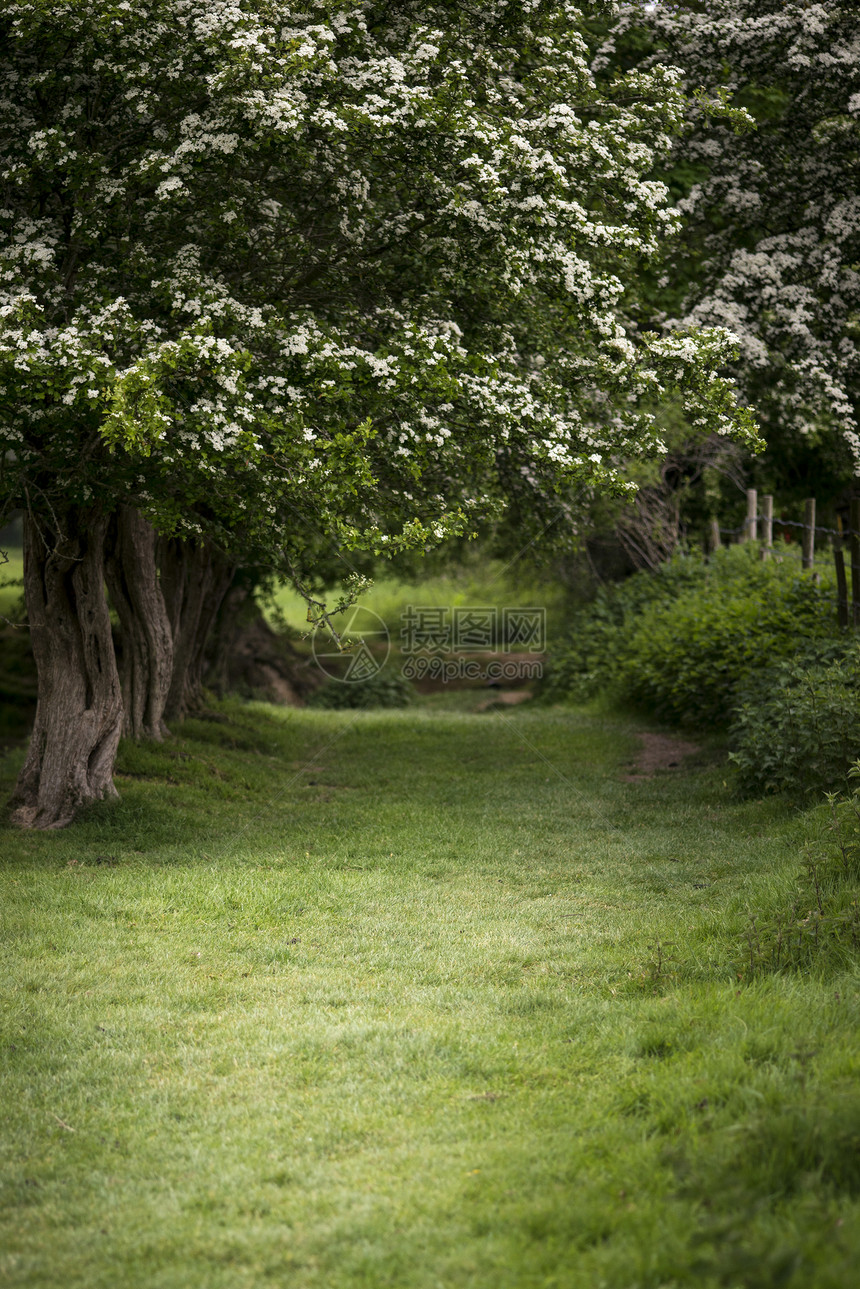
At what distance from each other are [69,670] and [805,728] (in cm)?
641

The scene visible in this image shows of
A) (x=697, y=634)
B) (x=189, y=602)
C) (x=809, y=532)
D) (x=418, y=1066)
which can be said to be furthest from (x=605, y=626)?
(x=418, y=1066)

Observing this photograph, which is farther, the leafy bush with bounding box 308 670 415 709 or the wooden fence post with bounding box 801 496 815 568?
the leafy bush with bounding box 308 670 415 709

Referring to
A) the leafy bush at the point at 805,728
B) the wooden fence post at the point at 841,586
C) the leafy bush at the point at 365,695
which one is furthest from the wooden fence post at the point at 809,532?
the leafy bush at the point at 365,695

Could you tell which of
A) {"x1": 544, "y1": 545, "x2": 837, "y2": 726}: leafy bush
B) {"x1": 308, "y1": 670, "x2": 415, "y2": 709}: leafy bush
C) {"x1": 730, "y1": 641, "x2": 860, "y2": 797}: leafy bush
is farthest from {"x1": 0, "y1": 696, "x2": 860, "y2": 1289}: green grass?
{"x1": 308, "y1": 670, "x2": 415, "y2": 709}: leafy bush

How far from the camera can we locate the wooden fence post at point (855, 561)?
11.7 meters

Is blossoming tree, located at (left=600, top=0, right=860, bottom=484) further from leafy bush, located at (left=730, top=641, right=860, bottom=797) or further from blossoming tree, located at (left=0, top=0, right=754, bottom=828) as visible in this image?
leafy bush, located at (left=730, top=641, right=860, bottom=797)

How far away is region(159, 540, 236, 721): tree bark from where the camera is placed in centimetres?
1431

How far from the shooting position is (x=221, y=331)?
8672 mm

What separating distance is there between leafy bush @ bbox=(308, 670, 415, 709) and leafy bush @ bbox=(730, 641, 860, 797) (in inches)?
468

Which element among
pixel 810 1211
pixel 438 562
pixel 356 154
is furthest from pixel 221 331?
pixel 438 562

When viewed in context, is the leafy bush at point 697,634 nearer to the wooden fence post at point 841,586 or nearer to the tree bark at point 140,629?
the wooden fence post at point 841,586

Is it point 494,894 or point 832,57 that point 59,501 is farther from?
point 832,57

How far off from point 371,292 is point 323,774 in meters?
→ 5.55

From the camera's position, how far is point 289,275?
9.92 m
